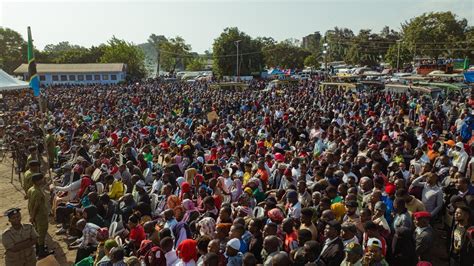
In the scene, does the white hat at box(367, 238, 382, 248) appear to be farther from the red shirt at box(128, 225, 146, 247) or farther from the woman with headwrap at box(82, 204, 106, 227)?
the woman with headwrap at box(82, 204, 106, 227)

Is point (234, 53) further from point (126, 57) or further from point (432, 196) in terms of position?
point (432, 196)

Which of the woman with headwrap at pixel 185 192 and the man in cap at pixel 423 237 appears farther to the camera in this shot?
the woman with headwrap at pixel 185 192

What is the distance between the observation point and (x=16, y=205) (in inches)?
373

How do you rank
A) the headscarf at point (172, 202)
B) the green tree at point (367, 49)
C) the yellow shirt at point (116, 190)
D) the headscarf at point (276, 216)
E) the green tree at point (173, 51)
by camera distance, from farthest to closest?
the green tree at point (173, 51) < the green tree at point (367, 49) < the yellow shirt at point (116, 190) < the headscarf at point (172, 202) < the headscarf at point (276, 216)

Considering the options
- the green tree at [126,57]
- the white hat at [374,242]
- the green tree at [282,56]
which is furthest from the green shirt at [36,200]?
the green tree at [282,56]

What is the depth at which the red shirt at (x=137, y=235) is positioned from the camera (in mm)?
4914

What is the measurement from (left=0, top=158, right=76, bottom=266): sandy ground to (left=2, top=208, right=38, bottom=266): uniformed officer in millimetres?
1335

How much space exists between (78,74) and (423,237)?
177ft

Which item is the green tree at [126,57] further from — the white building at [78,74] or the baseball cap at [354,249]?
the baseball cap at [354,249]

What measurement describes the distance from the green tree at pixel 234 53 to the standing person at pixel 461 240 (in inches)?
1873

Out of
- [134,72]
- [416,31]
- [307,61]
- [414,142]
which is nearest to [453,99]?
[414,142]

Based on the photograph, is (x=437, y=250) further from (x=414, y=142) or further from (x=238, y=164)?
(x=414, y=142)

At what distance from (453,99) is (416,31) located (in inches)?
1179

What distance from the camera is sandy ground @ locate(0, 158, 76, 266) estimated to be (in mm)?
6665
